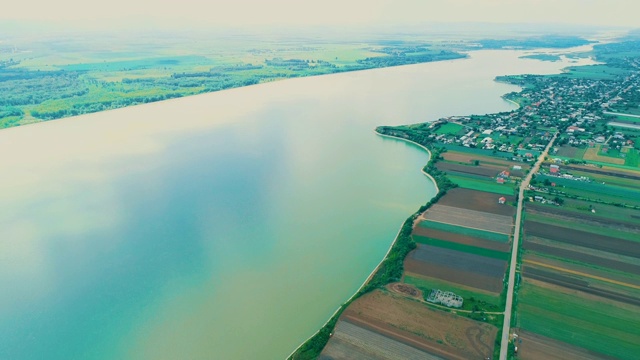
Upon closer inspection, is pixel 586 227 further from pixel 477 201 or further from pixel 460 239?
pixel 460 239

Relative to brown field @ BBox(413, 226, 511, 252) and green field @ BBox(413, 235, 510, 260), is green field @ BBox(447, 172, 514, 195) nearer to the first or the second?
brown field @ BBox(413, 226, 511, 252)

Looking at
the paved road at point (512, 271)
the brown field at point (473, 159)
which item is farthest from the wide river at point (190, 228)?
the paved road at point (512, 271)

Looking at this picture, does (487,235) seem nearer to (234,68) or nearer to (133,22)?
(234,68)

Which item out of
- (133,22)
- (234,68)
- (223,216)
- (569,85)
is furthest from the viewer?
(133,22)

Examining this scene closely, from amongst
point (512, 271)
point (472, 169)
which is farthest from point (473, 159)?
point (512, 271)

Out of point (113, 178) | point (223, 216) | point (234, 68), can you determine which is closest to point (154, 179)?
A: point (113, 178)

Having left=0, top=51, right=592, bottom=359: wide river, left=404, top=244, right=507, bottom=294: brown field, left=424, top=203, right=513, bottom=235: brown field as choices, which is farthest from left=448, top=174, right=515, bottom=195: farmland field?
left=404, top=244, right=507, bottom=294: brown field
